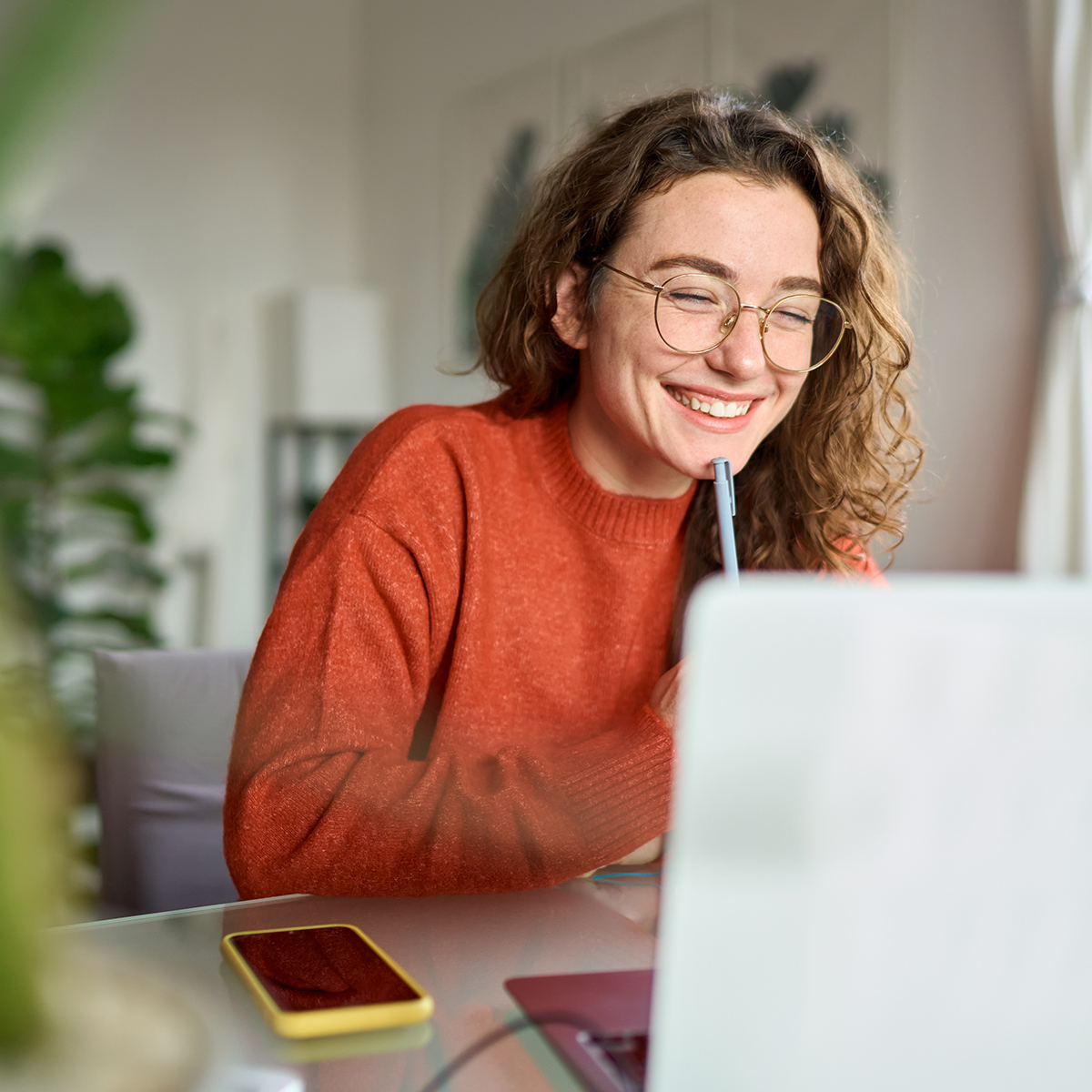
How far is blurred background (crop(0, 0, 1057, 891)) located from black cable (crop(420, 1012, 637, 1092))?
1710 mm

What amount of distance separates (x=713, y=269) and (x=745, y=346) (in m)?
0.08

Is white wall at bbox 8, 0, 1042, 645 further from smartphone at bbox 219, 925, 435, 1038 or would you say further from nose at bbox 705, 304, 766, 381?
smartphone at bbox 219, 925, 435, 1038

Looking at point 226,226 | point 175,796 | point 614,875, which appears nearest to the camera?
point 614,875

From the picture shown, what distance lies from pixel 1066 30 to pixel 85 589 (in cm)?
313

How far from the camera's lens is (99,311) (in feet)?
11.5

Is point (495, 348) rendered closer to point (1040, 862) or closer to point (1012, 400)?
point (1040, 862)

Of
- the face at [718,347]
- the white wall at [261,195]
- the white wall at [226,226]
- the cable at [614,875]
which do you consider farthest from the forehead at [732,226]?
the white wall at [226,226]

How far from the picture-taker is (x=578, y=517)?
127 centimetres

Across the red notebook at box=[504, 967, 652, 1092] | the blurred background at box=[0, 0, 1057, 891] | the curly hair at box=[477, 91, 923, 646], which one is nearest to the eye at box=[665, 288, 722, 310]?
the curly hair at box=[477, 91, 923, 646]

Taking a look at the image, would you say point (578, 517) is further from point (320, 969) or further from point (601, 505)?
point (320, 969)

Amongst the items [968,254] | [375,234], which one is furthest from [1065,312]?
[375,234]

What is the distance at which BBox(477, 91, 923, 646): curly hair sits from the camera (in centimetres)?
119

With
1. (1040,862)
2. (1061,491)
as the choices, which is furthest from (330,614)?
(1061,491)

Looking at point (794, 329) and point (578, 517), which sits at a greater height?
point (794, 329)
